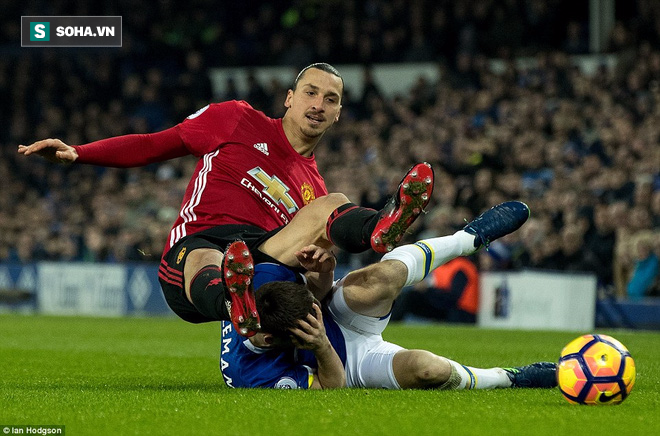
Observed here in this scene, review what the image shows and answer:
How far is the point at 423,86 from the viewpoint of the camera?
19.3 meters

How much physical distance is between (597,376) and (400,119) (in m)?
13.9

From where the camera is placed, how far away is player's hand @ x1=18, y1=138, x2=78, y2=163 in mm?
6344

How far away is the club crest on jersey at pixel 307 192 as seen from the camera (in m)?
7.31

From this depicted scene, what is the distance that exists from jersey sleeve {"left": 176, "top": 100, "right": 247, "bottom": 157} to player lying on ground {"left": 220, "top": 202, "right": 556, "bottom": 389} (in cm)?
137

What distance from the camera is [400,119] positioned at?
1898 centimetres

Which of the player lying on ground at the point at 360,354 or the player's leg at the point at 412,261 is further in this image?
the player's leg at the point at 412,261

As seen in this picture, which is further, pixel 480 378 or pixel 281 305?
pixel 480 378

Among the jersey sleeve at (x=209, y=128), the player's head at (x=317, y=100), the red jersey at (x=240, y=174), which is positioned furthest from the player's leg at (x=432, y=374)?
the jersey sleeve at (x=209, y=128)

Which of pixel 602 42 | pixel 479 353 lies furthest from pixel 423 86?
pixel 479 353

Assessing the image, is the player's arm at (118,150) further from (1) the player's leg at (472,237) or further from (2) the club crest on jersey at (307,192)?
(1) the player's leg at (472,237)

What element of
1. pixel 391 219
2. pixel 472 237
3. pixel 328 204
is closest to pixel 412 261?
pixel 472 237

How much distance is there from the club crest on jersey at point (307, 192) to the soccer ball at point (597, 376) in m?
2.44

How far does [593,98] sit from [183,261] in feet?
37.6

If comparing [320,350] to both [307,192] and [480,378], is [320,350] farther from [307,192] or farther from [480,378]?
[307,192]
